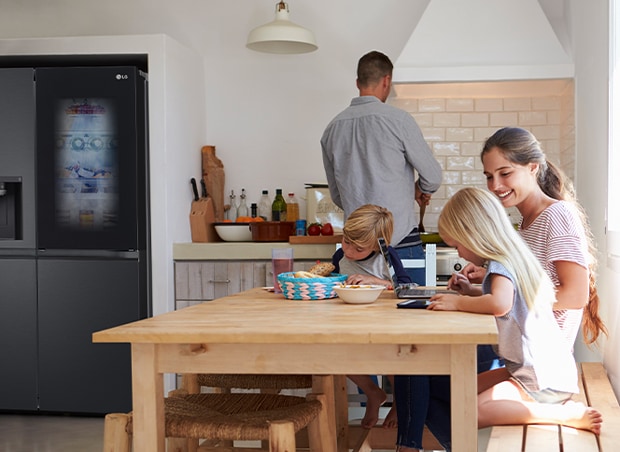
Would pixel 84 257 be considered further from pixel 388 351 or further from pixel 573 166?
pixel 388 351

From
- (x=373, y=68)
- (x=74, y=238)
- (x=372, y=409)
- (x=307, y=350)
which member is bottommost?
(x=372, y=409)

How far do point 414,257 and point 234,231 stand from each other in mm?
1504

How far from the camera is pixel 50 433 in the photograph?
4.50m

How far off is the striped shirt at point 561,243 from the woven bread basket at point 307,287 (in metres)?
0.66

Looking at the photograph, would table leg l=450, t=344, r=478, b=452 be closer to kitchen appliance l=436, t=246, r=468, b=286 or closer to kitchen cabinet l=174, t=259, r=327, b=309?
kitchen appliance l=436, t=246, r=468, b=286

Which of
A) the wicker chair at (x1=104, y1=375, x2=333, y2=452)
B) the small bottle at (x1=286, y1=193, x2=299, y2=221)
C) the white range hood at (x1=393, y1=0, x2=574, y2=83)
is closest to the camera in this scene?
the wicker chair at (x1=104, y1=375, x2=333, y2=452)

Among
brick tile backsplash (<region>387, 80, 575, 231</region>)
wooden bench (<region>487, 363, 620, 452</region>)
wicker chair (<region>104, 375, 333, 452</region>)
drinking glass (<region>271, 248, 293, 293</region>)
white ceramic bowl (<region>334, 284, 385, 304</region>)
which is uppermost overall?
brick tile backsplash (<region>387, 80, 575, 231</region>)

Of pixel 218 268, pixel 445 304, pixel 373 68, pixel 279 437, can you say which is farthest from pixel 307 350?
pixel 218 268

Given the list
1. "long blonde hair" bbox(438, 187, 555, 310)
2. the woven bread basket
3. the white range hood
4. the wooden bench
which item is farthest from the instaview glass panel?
the wooden bench

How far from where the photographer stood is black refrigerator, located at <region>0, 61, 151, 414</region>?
4.79m

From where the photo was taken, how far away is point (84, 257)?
482cm

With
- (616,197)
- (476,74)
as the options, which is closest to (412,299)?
(616,197)

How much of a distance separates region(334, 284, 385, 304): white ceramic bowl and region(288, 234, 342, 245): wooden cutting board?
217 centimetres

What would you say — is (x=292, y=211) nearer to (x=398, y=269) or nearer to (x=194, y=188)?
(x=194, y=188)
